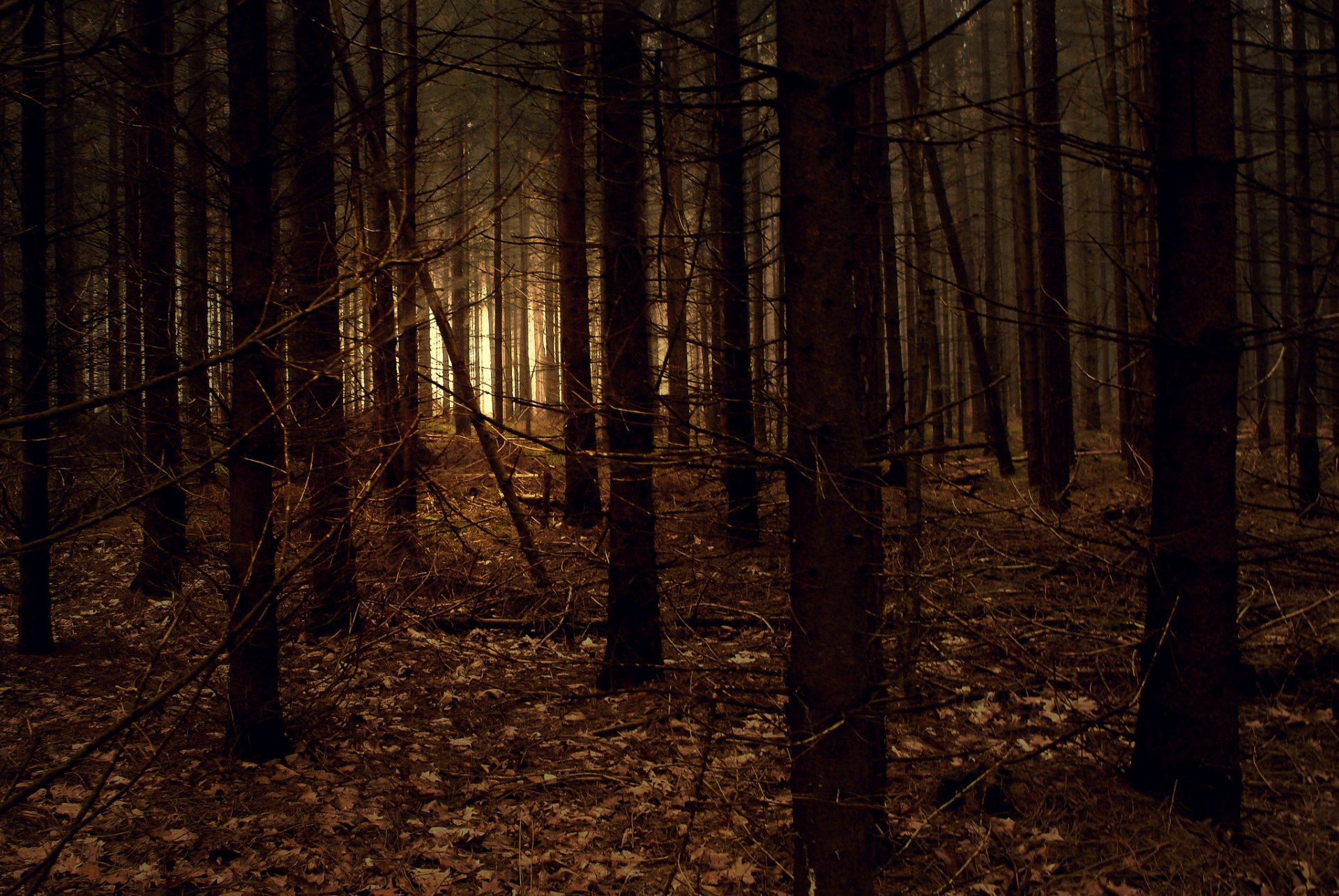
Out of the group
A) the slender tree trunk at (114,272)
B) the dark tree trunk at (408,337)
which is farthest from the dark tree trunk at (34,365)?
the dark tree trunk at (408,337)

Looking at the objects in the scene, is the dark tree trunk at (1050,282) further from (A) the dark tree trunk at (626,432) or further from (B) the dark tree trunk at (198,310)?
(B) the dark tree trunk at (198,310)

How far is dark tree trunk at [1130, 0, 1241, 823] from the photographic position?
14.2 ft

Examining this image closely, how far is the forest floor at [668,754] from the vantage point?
420cm

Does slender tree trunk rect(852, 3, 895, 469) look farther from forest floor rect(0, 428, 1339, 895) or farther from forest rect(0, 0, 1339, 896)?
forest floor rect(0, 428, 1339, 895)

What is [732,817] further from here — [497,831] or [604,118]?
[604,118]

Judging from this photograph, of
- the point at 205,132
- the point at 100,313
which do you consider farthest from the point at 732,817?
the point at 100,313

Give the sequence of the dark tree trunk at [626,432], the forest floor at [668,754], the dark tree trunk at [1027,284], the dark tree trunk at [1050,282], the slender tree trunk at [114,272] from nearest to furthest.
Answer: the forest floor at [668,754] → the slender tree trunk at [114,272] → the dark tree trunk at [626,432] → the dark tree trunk at [1050,282] → the dark tree trunk at [1027,284]

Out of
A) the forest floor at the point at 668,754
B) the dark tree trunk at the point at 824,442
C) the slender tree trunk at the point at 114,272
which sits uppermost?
the slender tree trunk at the point at 114,272

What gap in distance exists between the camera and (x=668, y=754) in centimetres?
580

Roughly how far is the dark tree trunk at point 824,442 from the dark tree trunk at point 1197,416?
6.98 feet

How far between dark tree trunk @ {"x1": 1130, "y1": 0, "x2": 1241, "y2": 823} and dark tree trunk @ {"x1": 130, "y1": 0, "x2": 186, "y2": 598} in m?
5.72

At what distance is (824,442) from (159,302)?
6788 mm

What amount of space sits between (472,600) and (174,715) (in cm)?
286

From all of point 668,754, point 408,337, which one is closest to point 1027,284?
point 408,337
